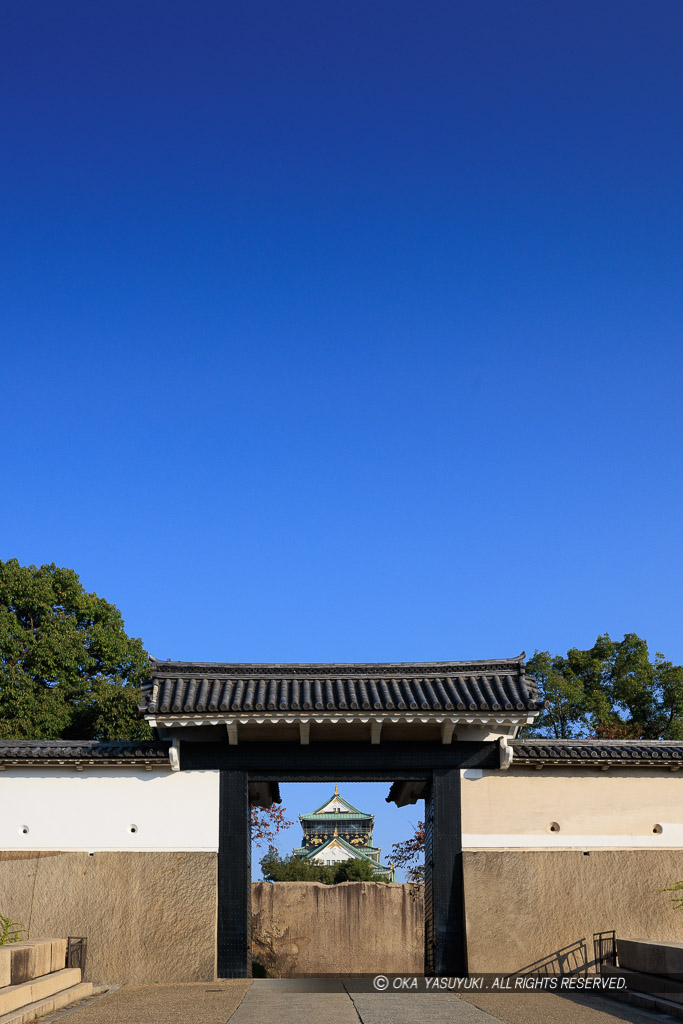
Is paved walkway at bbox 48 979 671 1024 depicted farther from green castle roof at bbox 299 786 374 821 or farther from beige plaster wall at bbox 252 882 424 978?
green castle roof at bbox 299 786 374 821

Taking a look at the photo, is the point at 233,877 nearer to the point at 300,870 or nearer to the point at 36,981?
the point at 36,981

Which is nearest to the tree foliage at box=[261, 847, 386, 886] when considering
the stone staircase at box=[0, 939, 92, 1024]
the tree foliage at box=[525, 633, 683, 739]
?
the tree foliage at box=[525, 633, 683, 739]

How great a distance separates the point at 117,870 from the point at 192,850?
82 cm

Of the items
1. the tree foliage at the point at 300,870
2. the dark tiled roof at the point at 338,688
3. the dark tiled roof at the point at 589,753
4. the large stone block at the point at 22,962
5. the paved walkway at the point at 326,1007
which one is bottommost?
the tree foliage at the point at 300,870

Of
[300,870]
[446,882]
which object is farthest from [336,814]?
[446,882]

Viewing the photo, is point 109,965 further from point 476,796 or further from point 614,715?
point 614,715

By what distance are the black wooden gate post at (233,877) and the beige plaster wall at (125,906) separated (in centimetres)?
14

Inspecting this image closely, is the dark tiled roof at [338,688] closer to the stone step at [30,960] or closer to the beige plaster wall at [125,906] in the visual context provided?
the beige plaster wall at [125,906]

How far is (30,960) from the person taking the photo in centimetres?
750

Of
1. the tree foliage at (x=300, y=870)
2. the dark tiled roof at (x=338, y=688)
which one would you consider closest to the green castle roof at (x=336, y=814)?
the tree foliage at (x=300, y=870)

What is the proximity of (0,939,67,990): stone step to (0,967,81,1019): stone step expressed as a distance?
7cm

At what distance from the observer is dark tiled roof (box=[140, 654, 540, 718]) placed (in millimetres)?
9453

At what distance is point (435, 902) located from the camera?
9.63 m

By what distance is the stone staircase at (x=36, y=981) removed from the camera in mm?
6551
